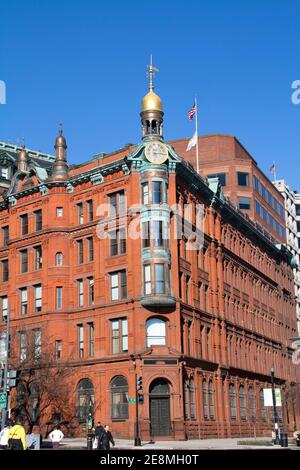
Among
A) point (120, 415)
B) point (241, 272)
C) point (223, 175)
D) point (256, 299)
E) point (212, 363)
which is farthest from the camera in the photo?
point (223, 175)

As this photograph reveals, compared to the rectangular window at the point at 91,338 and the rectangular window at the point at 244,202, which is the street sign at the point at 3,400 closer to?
the rectangular window at the point at 91,338

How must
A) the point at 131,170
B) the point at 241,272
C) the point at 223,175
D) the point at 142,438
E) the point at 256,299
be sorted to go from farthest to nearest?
the point at 223,175 → the point at 256,299 → the point at 241,272 → the point at 131,170 → the point at 142,438

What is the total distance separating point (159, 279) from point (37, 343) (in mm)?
12121

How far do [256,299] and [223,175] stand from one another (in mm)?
24747

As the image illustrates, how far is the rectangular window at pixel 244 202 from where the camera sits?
98.4 m

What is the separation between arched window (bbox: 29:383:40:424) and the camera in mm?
54562

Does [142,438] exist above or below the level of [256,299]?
below

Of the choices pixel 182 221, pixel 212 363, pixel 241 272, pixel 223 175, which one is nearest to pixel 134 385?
pixel 212 363

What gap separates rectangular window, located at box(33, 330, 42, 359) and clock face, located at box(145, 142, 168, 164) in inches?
713

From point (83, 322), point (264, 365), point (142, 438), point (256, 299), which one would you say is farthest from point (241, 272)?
point (142, 438)

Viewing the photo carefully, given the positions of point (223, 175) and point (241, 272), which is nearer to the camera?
point (241, 272)

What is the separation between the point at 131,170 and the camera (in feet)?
191

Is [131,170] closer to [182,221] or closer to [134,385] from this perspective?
[182,221]

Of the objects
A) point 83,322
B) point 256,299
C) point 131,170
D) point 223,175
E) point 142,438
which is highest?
point 223,175
